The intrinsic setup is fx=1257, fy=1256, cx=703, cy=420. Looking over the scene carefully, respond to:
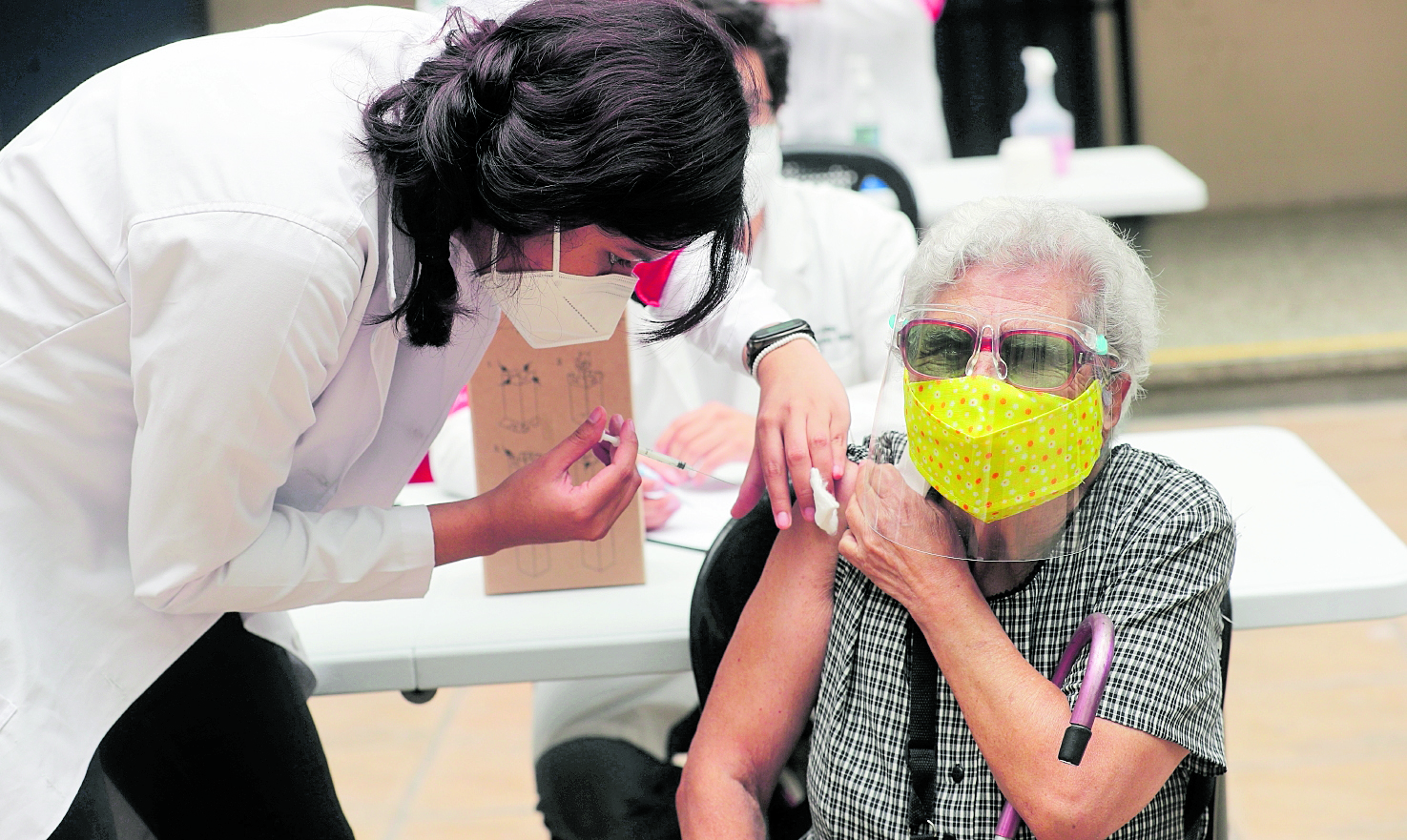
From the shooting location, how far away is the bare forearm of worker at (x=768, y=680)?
1.53 metres

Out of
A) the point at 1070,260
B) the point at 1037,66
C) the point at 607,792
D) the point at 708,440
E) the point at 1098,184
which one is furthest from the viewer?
the point at 1037,66

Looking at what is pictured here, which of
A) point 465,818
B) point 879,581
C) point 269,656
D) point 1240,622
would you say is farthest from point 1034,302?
point 465,818

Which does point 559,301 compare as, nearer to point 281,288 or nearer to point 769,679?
point 281,288

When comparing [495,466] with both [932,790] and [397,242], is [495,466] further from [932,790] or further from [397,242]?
[932,790]

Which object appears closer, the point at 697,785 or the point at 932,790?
the point at 932,790

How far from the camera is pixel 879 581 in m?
1.44

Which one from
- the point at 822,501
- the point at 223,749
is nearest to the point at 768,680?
the point at 822,501

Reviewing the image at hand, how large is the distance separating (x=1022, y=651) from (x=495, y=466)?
0.74 m

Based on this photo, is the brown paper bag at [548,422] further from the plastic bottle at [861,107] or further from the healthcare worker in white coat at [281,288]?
the plastic bottle at [861,107]

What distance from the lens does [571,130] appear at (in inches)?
42.8

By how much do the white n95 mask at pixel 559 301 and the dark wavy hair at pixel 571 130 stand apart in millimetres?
67

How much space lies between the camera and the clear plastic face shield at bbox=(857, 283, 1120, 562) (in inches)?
51.8

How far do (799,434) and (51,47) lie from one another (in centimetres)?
288

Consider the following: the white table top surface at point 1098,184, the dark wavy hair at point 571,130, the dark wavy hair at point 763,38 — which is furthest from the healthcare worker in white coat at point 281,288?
the white table top surface at point 1098,184
